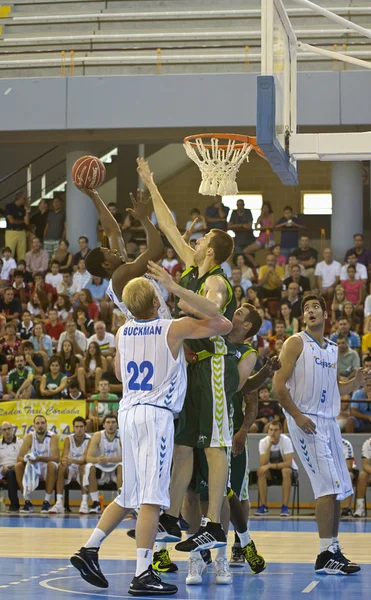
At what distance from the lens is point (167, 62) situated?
2109 centimetres

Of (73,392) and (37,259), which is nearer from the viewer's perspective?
(73,392)

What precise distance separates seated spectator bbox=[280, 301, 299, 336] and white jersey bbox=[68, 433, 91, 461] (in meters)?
3.82

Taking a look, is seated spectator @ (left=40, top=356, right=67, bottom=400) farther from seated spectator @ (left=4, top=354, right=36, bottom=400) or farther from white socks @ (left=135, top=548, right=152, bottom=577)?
white socks @ (left=135, top=548, right=152, bottom=577)

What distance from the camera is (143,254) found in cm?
745

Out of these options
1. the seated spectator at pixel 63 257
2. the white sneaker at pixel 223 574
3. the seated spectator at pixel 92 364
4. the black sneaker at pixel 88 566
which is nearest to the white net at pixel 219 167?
the white sneaker at pixel 223 574

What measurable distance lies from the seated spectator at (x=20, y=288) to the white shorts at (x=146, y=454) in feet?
42.0

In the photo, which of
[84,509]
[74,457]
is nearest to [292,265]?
[74,457]

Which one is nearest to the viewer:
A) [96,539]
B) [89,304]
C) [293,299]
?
[96,539]

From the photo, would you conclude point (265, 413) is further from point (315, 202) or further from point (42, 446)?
point (315, 202)

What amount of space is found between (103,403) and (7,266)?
18.8 ft

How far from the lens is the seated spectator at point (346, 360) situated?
1538 cm

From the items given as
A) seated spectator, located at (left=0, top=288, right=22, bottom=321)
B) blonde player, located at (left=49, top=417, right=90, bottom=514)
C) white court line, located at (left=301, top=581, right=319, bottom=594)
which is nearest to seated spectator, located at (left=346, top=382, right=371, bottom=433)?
blonde player, located at (left=49, top=417, right=90, bottom=514)

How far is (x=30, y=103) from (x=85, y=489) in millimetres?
9379

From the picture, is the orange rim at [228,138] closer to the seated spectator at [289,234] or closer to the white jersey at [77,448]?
the white jersey at [77,448]
